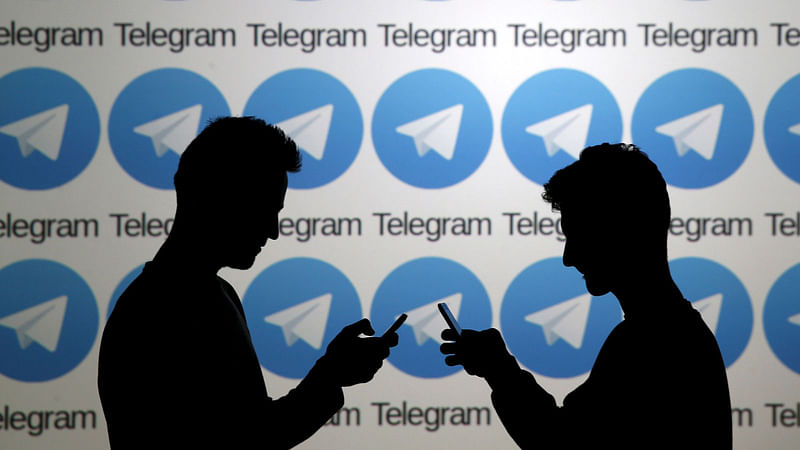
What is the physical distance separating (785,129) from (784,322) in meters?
0.54

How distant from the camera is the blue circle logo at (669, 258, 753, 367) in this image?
85.4 inches

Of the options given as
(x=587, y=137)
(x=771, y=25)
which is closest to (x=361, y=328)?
(x=587, y=137)

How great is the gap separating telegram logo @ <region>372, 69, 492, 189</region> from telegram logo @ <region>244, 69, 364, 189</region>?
3.2 inches

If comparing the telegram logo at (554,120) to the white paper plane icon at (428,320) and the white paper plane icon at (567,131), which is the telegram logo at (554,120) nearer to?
the white paper plane icon at (567,131)

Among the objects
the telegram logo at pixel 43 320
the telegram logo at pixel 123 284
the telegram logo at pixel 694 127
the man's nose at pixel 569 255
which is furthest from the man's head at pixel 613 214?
the telegram logo at pixel 43 320

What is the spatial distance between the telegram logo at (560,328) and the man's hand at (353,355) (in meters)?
0.85

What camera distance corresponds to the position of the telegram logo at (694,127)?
219cm

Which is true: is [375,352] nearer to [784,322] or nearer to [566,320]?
[566,320]

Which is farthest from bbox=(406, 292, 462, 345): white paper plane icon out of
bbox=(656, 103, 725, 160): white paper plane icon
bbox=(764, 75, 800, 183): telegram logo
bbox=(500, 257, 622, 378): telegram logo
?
bbox=(764, 75, 800, 183): telegram logo

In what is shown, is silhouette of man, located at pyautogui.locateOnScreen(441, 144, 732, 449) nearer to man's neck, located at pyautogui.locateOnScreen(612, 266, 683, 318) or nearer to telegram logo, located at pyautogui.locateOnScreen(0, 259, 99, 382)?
man's neck, located at pyautogui.locateOnScreen(612, 266, 683, 318)

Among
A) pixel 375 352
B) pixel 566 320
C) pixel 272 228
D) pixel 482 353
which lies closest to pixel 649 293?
pixel 482 353

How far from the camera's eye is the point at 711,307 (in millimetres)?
2170

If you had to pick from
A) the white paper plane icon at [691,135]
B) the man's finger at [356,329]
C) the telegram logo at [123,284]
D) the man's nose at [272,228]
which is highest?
the white paper plane icon at [691,135]

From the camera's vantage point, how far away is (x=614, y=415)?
1080 millimetres
